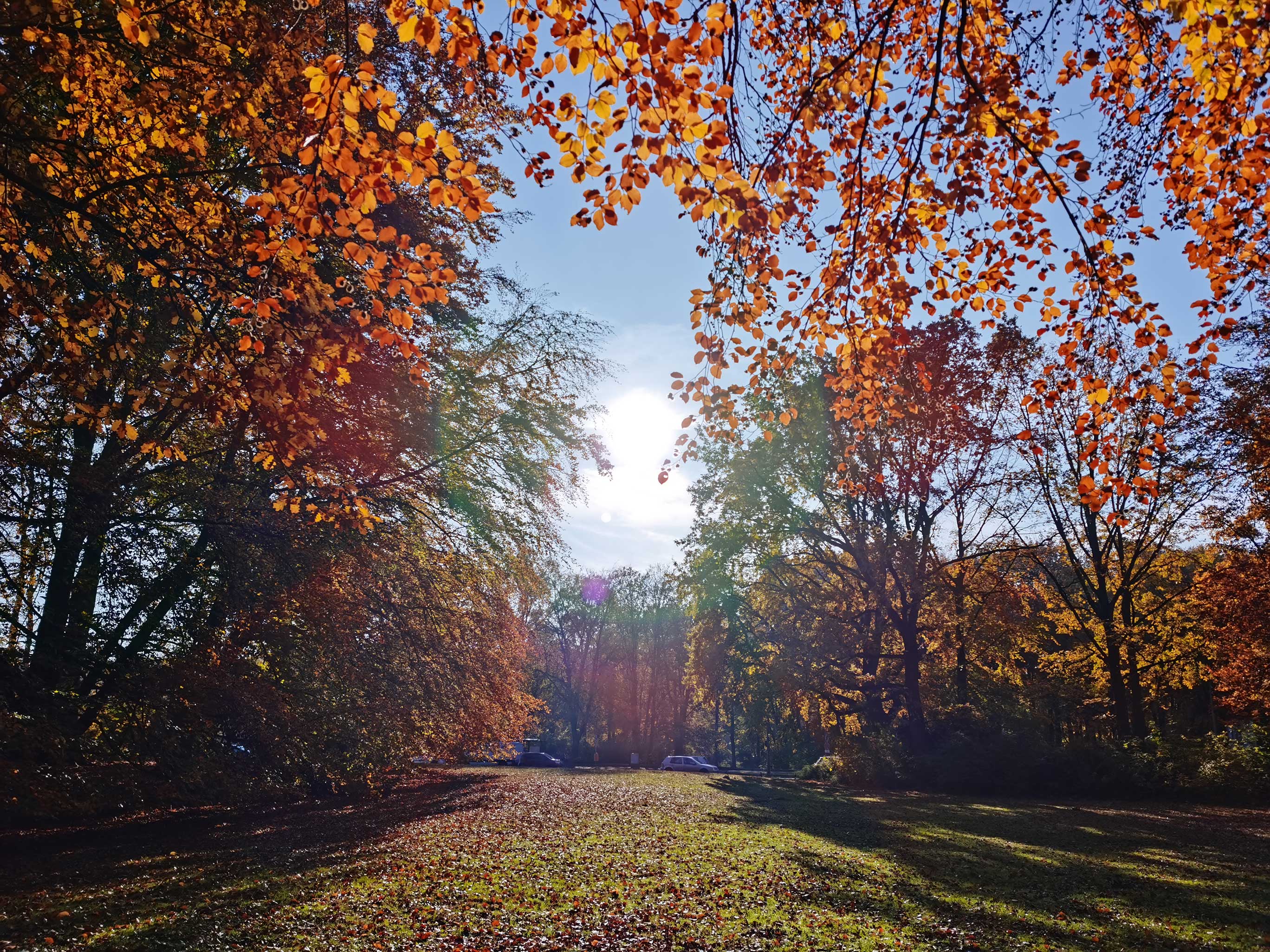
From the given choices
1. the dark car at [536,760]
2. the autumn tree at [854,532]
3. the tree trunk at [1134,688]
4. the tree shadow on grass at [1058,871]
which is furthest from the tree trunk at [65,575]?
the dark car at [536,760]

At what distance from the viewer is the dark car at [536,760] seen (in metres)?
45.0

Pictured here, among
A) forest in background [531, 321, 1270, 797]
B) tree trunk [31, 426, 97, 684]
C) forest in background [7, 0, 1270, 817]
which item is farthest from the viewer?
forest in background [531, 321, 1270, 797]

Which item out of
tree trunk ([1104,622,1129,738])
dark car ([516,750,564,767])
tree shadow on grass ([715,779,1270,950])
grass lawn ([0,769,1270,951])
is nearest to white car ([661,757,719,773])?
dark car ([516,750,564,767])

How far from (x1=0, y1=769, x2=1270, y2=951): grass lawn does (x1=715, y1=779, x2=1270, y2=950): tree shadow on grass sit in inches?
1.8

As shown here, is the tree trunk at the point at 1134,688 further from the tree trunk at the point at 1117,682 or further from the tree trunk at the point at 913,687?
the tree trunk at the point at 913,687

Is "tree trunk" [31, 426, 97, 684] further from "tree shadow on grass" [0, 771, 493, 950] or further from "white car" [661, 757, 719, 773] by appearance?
"white car" [661, 757, 719, 773]

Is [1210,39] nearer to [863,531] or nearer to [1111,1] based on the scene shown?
[1111,1]

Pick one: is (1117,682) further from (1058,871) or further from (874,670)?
(1058,871)

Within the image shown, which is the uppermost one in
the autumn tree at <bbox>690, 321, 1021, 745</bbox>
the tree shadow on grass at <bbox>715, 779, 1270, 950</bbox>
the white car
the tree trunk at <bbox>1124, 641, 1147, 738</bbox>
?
the autumn tree at <bbox>690, 321, 1021, 745</bbox>

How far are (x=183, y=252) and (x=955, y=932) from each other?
916cm

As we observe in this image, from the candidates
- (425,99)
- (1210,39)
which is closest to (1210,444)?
(1210,39)

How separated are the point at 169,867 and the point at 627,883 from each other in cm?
551

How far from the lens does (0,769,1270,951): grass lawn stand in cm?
609

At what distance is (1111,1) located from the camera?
188 inches
